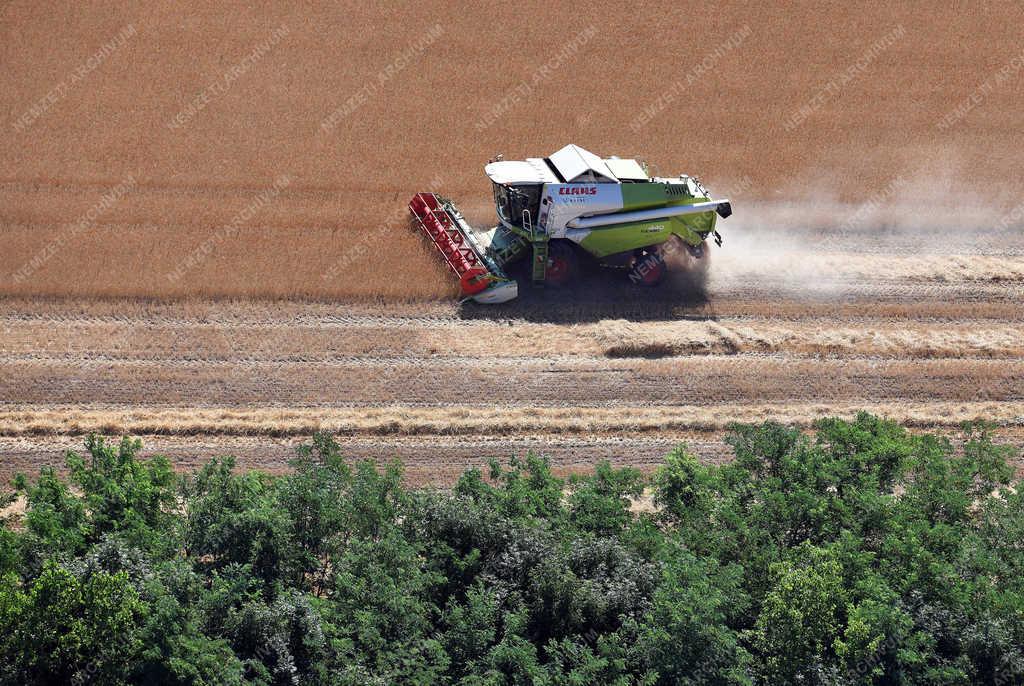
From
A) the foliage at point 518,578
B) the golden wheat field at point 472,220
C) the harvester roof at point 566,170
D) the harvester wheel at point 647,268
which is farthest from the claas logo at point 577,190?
the foliage at point 518,578

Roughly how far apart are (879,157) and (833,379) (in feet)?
34.5

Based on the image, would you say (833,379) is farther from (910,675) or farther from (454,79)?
(454,79)

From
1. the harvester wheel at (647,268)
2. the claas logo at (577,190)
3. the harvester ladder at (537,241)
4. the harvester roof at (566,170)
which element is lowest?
the harvester wheel at (647,268)

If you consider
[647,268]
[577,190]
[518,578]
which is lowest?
[518,578]

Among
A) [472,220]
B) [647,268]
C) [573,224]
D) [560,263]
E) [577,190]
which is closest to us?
[577,190]

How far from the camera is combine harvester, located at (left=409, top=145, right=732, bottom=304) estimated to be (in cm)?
2738

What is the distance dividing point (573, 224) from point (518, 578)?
39.0 ft

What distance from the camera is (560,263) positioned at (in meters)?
28.1

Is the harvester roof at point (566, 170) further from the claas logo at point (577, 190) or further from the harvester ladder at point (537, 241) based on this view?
the harvester ladder at point (537, 241)

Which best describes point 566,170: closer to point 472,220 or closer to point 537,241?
point 537,241

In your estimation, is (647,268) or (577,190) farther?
(647,268)

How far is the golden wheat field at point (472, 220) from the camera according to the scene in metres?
25.3

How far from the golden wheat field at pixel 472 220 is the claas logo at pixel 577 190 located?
2.86 m

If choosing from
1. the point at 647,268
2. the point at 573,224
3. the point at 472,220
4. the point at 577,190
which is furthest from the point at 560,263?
the point at 472,220
